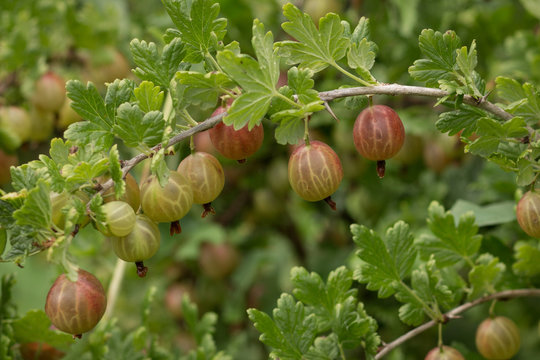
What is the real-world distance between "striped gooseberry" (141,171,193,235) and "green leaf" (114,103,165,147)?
0.05 metres

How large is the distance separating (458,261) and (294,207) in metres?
1.16

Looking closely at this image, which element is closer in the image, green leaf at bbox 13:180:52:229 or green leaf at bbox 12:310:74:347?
green leaf at bbox 13:180:52:229

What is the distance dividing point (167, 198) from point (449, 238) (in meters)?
0.46

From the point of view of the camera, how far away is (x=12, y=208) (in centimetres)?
65

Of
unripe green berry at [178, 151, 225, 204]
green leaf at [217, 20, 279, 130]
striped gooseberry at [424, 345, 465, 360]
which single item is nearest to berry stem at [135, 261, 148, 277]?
unripe green berry at [178, 151, 225, 204]

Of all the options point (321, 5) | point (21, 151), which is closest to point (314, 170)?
point (321, 5)

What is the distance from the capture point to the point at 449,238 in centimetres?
90

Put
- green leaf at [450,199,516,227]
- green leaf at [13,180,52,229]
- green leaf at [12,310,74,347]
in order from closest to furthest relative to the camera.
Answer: green leaf at [13,180,52,229], green leaf at [12,310,74,347], green leaf at [450,199,516,227]

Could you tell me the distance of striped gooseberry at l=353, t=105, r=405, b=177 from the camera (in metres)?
0.71

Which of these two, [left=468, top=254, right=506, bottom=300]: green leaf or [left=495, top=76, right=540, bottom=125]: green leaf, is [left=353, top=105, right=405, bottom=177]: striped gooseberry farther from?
[left=468, top=254, right=506, bottom=300]: green leaf

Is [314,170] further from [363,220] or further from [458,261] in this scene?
[363,220]

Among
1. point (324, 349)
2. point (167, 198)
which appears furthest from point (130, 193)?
point (324, 349)

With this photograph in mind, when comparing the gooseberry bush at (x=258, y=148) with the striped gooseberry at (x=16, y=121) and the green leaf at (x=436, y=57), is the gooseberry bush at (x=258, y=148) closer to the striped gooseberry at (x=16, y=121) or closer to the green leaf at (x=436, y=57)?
the green leaf at (x=436, y=57)

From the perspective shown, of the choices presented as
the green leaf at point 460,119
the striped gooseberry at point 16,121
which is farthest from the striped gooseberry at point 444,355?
the striped gooseberry at point 16,121
